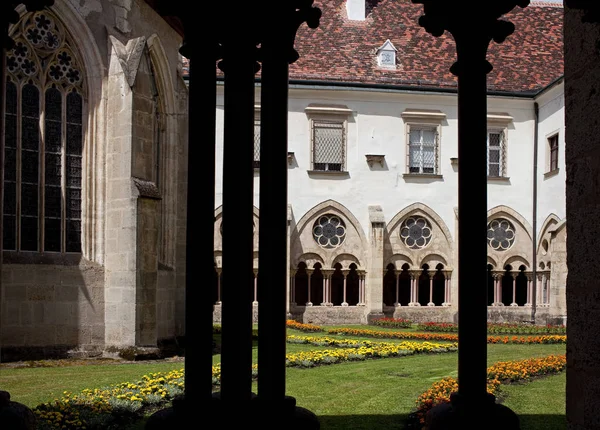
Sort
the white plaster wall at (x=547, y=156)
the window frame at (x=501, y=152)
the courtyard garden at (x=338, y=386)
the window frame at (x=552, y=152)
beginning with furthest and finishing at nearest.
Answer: the window frame at (x=501, y=152)
the window frame at (x=552, y=152)
the white plaster wall at (x=547, y=156)
the courtyard garden at (x=338, y=386)

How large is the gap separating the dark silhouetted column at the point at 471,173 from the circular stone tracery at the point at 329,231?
23.6 m

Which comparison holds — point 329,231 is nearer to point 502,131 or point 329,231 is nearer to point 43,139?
point 502,131

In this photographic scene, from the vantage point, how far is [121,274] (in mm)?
13961

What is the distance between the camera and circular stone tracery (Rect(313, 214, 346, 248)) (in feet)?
90.9

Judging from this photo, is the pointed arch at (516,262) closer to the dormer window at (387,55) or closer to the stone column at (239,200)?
the dormer window at (387,55)

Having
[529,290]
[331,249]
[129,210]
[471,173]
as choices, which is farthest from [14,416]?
[529,290]

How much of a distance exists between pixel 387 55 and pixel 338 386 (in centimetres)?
1980

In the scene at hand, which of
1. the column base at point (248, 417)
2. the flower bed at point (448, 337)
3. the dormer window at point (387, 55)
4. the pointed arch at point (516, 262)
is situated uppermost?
the dormer window at point (387, 55)

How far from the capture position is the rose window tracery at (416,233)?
92.7ft

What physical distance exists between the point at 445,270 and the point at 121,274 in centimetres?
1671

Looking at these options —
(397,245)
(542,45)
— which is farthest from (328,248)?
(542,45)

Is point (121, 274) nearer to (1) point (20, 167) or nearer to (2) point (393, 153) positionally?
(1) point (20, 167)

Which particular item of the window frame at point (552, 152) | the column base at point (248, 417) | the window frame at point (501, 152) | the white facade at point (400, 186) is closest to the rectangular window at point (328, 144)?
the white facade at point (400, 186)

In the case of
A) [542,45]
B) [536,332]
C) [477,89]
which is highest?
[542,45]
